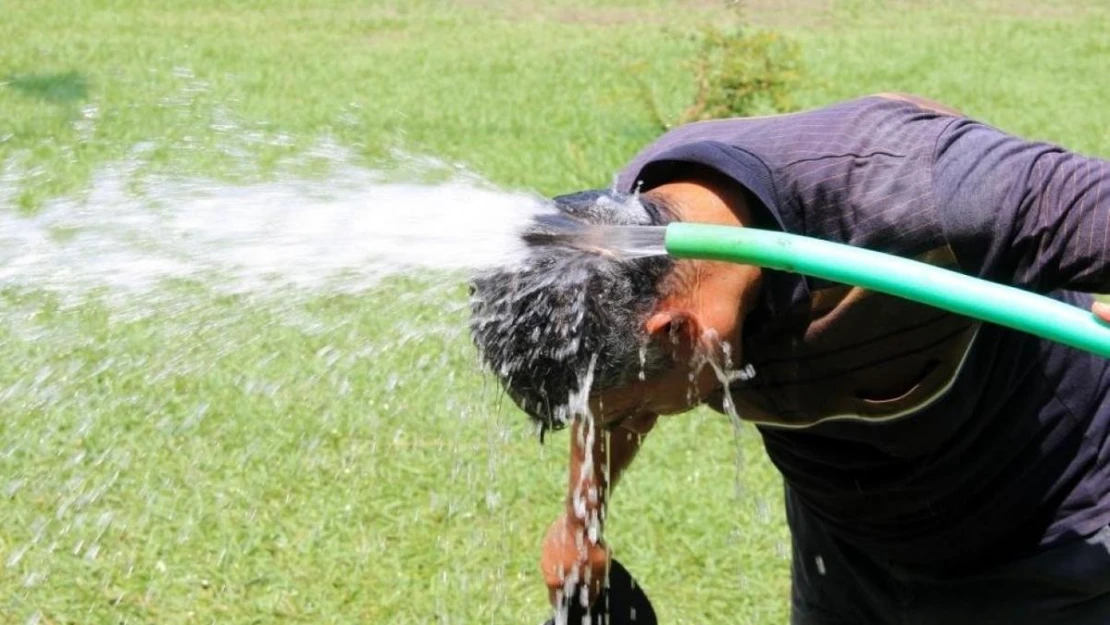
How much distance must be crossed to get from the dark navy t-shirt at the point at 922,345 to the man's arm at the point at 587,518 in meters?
0.30

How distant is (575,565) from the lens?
304 cm

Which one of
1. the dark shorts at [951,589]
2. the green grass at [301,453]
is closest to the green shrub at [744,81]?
the green grass at [301,453]

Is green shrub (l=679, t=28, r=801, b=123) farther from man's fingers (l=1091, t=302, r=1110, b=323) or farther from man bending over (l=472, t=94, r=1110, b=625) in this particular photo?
man's fingers (l=1091, t=302, r=1110, b=323)

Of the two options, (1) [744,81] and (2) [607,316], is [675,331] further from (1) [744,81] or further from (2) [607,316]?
(1) [744,81]

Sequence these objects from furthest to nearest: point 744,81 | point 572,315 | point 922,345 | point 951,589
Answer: point 744,81 → point 951,589 → point 922,345 → point 572,315

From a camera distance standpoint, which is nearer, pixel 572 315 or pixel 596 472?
pixel 572 315

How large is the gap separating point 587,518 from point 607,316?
2.79ft

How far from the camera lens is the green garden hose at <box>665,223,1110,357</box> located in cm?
206

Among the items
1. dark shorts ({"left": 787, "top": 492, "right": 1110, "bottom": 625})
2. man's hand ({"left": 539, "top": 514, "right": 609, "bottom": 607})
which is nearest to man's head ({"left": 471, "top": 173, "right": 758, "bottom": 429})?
man's hand ({"left": 539, "top": 514, "right": 609, "bottom": 607})

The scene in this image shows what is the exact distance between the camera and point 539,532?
4.84 meters

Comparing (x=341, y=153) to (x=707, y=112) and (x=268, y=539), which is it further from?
(x=268, y=539)

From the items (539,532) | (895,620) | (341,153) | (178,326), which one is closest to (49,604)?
(539,532)

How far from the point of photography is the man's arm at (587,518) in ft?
9.74

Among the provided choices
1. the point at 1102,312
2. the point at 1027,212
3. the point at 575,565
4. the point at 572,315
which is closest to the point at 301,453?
the point at 575,565
